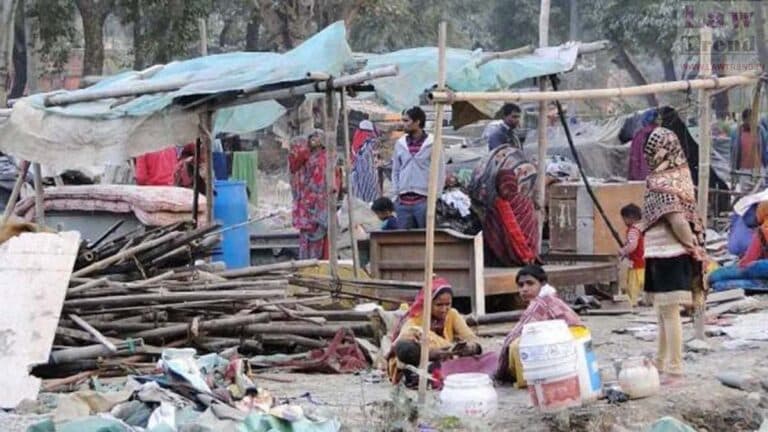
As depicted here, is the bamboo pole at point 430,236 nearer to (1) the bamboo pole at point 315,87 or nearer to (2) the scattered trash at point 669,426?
(2) the scattered trash at point 669,426

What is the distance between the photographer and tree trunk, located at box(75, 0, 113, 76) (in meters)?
29.0

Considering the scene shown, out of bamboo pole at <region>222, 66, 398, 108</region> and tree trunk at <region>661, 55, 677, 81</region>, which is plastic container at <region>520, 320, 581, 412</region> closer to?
bamboo pole at <region>222, 66, 398, 108</region>

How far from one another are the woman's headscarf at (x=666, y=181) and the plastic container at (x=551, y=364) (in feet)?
5.05

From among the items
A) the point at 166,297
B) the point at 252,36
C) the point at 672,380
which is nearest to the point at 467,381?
the point at 672,380

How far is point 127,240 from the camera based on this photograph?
10742 mm

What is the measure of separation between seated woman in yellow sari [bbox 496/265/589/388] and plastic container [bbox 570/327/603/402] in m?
0.23

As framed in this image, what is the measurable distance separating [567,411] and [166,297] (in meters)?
3.08

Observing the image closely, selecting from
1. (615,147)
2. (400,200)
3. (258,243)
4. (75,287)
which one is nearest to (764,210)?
(400,200)

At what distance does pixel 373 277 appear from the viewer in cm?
1191

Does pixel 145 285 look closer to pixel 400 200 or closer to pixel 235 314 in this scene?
pixel 235 314

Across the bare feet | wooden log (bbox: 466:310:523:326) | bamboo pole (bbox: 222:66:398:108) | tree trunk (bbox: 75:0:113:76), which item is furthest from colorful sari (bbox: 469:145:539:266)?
tree trunk (bbox: 75:0:113:76)

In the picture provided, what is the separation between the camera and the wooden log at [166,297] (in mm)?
9461

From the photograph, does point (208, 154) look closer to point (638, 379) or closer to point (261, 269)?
point (261, 269)

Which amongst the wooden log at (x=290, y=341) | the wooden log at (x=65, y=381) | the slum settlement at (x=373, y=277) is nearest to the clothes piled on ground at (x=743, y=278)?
the slum settlement at (x=373, y=277)
